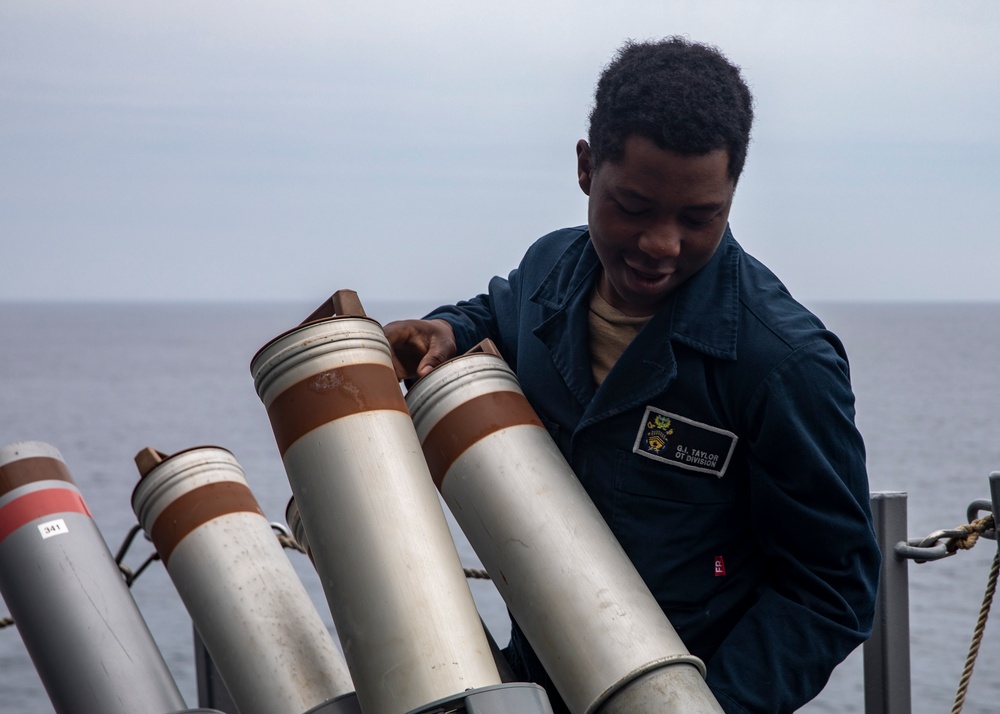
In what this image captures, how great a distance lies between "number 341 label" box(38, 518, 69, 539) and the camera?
1949mm

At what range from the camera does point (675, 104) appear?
1461mm

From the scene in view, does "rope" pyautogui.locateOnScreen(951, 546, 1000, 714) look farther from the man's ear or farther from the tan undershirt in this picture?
the man's ear

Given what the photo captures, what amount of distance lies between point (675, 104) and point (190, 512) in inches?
42.0

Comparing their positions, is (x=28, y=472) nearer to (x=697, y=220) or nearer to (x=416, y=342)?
(x=416, y=342)

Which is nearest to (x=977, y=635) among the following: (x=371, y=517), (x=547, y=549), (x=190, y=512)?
(x=547, y=549)

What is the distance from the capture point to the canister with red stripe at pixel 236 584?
1698 mm

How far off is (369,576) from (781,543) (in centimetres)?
62

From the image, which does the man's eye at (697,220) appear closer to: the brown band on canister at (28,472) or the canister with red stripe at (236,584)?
the canister with red stripe at (236,584)

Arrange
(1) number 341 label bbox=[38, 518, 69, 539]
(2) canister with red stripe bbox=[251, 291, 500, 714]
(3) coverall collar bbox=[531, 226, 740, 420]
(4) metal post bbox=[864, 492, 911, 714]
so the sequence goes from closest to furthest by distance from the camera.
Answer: (2) canister with red stripe bbox=[251, 291, 500, 714] < (3) coverall collar bbox=[531, 226, 740, 420] < (1) number 341 label bbox=[38, 518, 69, 539] < (4) metal post bbox=[864, 492, 911, 714]

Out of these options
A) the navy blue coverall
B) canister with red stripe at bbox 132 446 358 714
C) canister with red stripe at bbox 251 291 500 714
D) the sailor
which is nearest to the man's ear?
the sailor

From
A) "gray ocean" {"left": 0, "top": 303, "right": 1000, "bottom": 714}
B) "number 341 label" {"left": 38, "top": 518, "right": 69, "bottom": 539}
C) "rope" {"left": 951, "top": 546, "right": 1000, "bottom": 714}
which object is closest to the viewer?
"number 341 label" {"left": 38, "top": 518, "right": 69, "bottom": 539}

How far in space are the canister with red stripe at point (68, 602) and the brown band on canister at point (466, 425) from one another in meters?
0.67

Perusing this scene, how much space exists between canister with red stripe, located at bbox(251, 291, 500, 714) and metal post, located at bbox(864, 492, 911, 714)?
4.11 feet

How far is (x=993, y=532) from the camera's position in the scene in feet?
7.32
